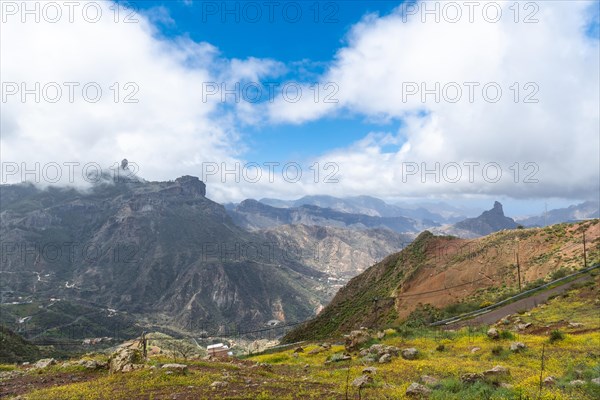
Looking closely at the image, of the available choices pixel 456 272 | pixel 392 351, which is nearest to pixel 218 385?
pixel 392 351

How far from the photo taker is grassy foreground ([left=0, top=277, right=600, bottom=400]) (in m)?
15.2

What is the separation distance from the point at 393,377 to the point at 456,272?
50.5 meters

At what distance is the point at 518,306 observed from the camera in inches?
1681

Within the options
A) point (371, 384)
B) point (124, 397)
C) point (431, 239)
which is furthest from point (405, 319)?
point (124, 397)

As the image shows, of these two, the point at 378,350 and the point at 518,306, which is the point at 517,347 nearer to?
the point at 378,350

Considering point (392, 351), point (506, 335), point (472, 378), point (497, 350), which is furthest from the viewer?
point (506, 335)

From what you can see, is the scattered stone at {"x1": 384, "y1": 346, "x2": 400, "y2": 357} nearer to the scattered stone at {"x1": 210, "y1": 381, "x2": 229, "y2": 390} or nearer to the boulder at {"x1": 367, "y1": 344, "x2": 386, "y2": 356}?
the boulder at {"x1": 367, "y1": 344, "x2": 386, "y2": 356}

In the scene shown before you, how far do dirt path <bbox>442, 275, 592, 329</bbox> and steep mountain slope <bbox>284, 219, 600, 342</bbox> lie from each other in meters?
6.64

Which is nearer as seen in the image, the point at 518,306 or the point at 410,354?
the point at 410,354

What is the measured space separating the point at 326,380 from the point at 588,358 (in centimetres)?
1358

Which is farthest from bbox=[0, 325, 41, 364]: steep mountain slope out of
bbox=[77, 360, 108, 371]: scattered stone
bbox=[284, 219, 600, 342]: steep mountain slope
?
bbox=[77, 360, 108, 371]: scattered stone

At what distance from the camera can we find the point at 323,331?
232 feet

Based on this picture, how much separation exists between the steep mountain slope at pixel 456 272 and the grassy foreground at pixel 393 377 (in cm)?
2819

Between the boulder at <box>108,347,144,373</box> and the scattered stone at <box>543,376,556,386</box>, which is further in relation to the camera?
the boulder at <box>108,347,144,373</box>
